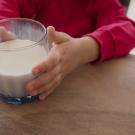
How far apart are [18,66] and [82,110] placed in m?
0.14

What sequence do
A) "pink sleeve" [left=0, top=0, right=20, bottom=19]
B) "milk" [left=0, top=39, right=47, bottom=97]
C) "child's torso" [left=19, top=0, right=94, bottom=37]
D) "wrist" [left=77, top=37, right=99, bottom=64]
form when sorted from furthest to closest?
1. "child's torso" [left=19, top=0, right=94, bottom=37]
2. "pink sleeve" [left=0, top=0, right=20, bottom=19]
3. "wrist" [left=77, top=37, right=99, bottom=64]
4. "milk" [left=0, top=39, right=47, bottom=97]

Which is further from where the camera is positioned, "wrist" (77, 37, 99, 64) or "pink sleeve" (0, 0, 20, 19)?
"pink sleeve" (0, 0, 20, 19)

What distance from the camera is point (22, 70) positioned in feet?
1.74

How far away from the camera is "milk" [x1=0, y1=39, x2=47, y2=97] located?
0.51m

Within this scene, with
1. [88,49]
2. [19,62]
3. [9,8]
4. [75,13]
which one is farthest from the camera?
[75,13]

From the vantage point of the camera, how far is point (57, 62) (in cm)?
60

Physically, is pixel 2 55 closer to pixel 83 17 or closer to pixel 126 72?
pixel 126 72

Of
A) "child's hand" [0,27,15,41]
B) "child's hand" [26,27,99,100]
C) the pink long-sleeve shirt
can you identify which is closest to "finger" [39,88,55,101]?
"child's hand" [26,27,99,100]

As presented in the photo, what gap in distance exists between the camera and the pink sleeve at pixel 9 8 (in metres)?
0.78

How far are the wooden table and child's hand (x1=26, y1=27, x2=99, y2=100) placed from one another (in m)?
0.02

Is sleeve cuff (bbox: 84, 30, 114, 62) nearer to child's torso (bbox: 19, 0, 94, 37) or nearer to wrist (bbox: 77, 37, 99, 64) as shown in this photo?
wrist (bbox: 77, 37, 99, 64)

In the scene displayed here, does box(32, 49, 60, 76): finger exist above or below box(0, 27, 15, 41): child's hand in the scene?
below

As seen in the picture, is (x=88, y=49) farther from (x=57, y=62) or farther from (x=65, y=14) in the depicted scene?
(x=65, y=14)

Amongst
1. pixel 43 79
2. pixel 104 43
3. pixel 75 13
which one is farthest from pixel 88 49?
pixel 75 13
